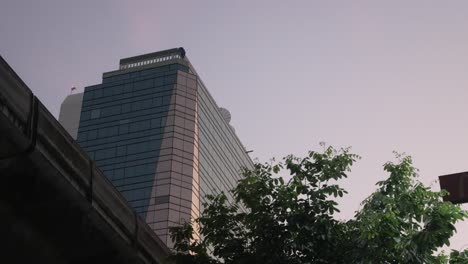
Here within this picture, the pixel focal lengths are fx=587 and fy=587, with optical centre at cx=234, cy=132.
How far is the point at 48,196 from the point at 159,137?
97.7 meters

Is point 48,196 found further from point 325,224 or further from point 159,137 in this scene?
point 159,137

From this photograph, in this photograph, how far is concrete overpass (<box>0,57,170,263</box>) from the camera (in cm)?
811

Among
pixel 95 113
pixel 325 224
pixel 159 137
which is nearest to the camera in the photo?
pixel 325 224

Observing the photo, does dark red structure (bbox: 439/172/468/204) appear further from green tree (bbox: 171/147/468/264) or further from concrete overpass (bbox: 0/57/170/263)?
concrete overpass (bbox: 0/57/170/263)

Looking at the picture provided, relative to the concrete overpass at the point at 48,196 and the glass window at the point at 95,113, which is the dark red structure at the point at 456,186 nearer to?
the concrete overpass at the point at 48,196

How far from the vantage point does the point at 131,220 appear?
430 inches

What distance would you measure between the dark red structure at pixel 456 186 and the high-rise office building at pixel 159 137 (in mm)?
82349

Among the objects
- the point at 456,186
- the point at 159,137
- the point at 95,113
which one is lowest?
the point at 456,186

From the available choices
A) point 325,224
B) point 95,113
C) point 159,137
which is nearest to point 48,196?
point 325,224

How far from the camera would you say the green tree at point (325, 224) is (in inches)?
479

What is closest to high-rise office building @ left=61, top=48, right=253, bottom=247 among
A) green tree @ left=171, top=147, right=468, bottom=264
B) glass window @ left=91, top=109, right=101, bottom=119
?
glass window @ left=91, top=109, right=101, bottom=119

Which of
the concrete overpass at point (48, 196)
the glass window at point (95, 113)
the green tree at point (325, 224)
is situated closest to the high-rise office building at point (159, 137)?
the glass window at point (95, 113)

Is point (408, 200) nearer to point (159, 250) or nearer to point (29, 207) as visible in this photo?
point (159, 250)

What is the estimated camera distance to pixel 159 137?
10569 cm
